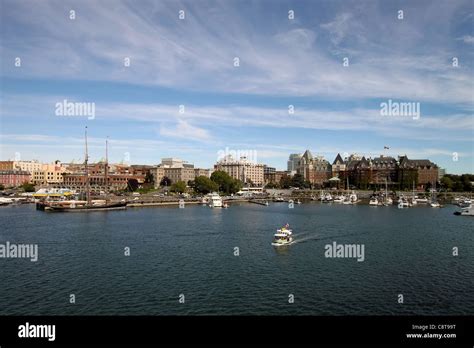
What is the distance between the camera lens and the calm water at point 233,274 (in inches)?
870

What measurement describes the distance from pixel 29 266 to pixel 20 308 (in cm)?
920

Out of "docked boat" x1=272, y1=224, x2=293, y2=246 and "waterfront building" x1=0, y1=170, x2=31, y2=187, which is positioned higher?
"waterfront building" x1=0, y1=170, x2=31, y2=187

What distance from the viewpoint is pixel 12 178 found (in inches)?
5733

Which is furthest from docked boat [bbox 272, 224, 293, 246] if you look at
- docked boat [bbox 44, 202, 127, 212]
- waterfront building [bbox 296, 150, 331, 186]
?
waterfront building [bbox 296, 150, 331, 186]

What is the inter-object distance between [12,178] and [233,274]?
457 ft

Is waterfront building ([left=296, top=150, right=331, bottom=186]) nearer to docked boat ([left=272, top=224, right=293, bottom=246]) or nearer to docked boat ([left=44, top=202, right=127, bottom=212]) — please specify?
docked boat ([left=44, top=202, right=127, bottom=212])

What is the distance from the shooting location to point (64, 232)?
155 ft

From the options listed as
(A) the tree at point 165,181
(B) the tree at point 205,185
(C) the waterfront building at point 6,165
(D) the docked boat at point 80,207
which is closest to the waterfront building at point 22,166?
(C) the waterfront building at point 6,165

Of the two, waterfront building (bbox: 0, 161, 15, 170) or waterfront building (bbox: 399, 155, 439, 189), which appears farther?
waterfront building (bbox: 0, 161, 15, 170)

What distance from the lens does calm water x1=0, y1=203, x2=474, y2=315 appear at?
22109 millimetres

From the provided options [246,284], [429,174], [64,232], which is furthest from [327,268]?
[429,174]

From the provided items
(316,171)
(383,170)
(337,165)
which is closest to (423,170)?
(383,170)

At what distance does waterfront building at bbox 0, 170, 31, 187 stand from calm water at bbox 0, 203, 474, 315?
109273 mm

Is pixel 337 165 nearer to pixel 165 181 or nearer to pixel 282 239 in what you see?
pixel 165 181
